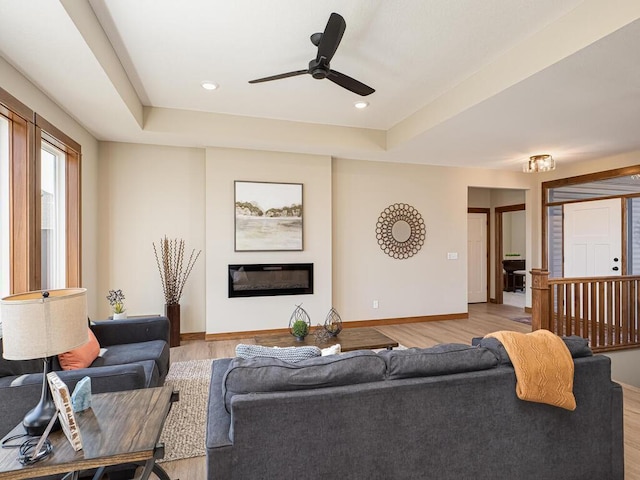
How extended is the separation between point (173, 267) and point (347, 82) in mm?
3291

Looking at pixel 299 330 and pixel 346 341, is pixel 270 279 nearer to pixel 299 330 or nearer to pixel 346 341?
pixel 299 330

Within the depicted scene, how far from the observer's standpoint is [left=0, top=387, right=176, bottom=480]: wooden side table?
3.94 ft

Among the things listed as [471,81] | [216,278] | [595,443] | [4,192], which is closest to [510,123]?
[471,81]

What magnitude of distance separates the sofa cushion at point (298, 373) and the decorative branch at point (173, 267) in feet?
10.6

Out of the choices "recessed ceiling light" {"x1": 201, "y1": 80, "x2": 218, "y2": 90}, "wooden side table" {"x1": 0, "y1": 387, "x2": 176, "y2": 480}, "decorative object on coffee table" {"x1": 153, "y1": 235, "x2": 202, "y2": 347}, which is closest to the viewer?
"wooden side table" {"x1": 0, "y1": 387, "x2": 176, "y2": 480}

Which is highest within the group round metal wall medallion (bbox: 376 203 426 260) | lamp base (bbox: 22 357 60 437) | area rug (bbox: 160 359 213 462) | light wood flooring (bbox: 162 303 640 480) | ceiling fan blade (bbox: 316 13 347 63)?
ceiling fan blade (bbox: 316 13 347 63)

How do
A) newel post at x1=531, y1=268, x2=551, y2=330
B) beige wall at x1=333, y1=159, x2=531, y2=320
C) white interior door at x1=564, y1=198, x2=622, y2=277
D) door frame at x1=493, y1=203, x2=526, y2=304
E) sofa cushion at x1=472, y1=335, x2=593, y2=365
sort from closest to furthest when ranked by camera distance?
sofa cushion at x1=472, y1=335, x2=593, y2=365
newel post at x1=531, y1=268, x2=551, y2=330
white interior door at x1=564, y1=198, x2=622, y2=277
beige wall at x1=333, y1=159, x2=531, y2=320
door frame at x1=493, y1=203, x2=526, y2=304

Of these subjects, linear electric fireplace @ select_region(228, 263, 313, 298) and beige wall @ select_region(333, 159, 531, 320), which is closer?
linear electric fireplace @ select_region(228, 263, 313, 298)

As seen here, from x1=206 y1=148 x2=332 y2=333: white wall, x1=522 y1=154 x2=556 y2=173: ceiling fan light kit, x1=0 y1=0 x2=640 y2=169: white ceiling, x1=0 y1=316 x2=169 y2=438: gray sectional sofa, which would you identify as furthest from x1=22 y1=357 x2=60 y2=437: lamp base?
x1=522 y1=154 x2=556 y2=173: ceiling fan light kit

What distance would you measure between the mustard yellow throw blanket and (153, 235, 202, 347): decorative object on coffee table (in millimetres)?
3843

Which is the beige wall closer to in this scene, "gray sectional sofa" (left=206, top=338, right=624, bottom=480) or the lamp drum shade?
"gray sectional sofa" (left=206, top=338, right=624, bottom=480)

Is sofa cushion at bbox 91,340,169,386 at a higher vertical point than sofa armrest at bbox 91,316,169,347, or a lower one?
lower

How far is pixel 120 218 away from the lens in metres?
4.48

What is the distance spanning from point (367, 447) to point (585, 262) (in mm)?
5895
